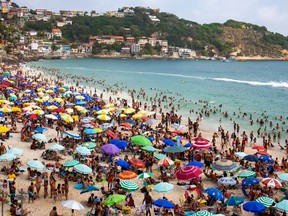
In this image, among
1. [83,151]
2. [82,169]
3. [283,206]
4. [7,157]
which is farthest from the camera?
[83,151]

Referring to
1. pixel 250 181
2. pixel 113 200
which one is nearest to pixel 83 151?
pixel 113 200

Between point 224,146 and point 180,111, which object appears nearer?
point 224,146

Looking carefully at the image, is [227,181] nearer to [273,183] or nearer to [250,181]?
[250,181]

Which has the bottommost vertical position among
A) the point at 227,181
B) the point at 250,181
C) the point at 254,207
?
the point at 227,181

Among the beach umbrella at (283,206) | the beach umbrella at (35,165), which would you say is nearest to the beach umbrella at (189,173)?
the beach umbrella at (283,206)

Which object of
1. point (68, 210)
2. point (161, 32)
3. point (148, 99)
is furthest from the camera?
point (161, 32)

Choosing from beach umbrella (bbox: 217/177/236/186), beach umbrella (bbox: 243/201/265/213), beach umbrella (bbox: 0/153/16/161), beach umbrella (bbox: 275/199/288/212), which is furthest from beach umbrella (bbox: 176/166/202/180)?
beach umbrella (bbox: 0/153/16/161)

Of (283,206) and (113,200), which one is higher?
(283,206)

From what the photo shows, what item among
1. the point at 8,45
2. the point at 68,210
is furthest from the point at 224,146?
the point at 8,45

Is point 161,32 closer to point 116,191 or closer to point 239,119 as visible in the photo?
point 239,119

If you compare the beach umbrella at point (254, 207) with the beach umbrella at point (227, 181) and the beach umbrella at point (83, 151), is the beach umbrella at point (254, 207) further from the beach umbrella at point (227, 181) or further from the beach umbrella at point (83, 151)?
the beach umbrella at point (83, 151)

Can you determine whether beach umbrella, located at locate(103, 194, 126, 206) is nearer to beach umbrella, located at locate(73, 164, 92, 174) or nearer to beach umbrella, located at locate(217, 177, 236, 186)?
beach umbrella, located at locate(73, 164, 92, 174)
